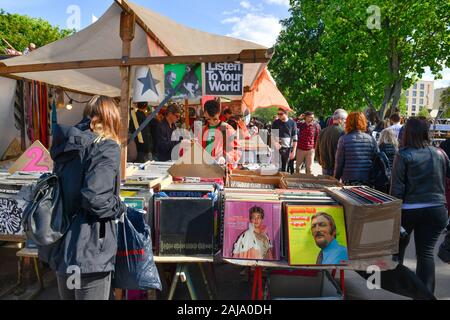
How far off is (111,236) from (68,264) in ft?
0.91

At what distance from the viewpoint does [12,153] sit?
6594 mm

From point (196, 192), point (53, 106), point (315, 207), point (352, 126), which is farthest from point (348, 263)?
point (53, 106)

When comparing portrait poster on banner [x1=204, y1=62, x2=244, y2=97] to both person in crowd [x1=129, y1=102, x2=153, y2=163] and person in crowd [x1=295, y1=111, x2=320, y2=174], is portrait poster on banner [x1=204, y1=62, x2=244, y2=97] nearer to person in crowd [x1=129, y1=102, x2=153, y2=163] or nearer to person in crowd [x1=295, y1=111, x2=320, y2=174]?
person in crowd [x1=129, y1=102, x2=153, y2=163]

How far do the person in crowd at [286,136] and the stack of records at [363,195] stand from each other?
21.4 ft

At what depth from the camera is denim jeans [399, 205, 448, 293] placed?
3.32 metres

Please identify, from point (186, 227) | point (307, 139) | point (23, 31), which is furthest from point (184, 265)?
point (23, 31)

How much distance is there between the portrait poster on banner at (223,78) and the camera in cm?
350

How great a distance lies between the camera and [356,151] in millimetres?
4586

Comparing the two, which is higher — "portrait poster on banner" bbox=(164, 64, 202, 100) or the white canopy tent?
the white canopy tent

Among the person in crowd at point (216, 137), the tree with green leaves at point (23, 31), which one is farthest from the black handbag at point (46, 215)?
the tree with green leaves at point (23, 31)

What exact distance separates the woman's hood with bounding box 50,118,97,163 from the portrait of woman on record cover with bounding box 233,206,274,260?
141cm

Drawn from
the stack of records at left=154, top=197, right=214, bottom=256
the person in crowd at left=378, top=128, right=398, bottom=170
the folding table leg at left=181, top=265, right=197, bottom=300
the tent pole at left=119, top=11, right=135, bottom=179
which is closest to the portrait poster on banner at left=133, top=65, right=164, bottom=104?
the tent pole at left=119, top=11, right=135, bottom=179

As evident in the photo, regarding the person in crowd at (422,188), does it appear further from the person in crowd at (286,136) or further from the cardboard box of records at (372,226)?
the person in crowd at (286,136)
